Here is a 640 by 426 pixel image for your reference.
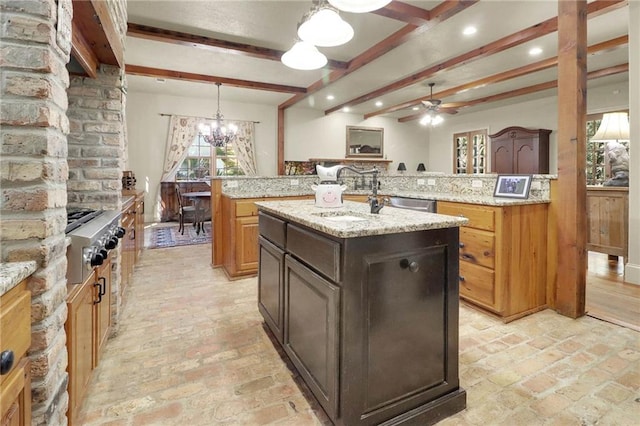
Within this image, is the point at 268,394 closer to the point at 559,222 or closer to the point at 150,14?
the point at 559,222

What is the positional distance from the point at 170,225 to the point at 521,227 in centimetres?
681

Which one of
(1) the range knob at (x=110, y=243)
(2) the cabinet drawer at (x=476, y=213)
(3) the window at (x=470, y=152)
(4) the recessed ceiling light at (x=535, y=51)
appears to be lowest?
(1) the range knob at (x=110, y=243)

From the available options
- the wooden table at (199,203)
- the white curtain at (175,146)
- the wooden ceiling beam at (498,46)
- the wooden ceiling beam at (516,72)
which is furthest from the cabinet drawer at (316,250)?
the white curtain at (175,146)

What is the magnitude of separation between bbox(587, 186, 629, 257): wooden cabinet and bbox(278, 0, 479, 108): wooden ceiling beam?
8.72 feet

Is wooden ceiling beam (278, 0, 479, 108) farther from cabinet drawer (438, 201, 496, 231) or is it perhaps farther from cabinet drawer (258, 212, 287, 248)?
cabinet drawer (258, 212, 287, 248)

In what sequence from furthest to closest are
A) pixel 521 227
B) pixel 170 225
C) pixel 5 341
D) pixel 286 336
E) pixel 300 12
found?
pixel 170 225, pixel 300 12, pixel 521 227, pixel 286 336, pixel 5 341

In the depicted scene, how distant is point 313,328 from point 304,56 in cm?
180

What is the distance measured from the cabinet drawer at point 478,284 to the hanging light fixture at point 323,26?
1.99 metres

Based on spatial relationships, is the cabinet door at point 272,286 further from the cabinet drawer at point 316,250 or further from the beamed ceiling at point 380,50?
the beamed ceiling at point 380,50

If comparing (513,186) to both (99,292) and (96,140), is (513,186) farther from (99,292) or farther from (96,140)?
(96,140)

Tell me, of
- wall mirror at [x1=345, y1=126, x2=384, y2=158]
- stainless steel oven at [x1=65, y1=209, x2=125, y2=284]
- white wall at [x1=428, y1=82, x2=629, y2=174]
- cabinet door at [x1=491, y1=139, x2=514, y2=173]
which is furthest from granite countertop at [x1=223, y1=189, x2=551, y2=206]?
wall mirror at [x1=345, y1=126, x2=384, y2=158]

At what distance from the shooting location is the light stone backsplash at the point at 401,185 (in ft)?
10.2

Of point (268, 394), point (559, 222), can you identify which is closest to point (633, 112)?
point (559, 222)

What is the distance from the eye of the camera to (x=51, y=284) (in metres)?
1.04
